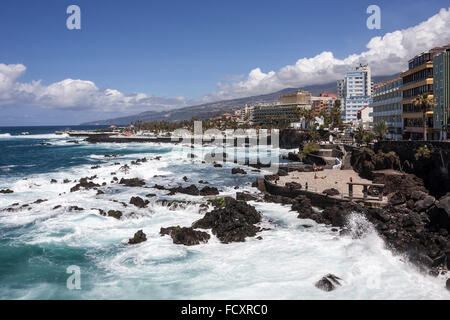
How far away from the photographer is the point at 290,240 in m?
23.1

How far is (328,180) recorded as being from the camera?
37188 mm

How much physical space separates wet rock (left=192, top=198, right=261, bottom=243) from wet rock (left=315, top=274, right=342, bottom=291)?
7281 millimetres

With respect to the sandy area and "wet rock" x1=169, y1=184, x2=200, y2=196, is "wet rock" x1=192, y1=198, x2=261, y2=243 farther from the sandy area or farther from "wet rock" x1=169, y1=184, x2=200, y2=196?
"wet rock" x1=169, y1=184, x2=200, y2=196

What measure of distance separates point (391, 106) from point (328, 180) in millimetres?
31954

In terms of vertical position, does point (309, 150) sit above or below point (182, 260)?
above

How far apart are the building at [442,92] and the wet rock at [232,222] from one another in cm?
2809

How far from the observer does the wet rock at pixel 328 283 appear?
16.5 meters

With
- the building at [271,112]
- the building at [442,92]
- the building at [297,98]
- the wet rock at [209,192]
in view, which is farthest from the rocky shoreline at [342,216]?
the building at [297,98]

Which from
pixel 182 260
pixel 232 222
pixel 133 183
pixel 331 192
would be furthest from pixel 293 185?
pixel 133 183

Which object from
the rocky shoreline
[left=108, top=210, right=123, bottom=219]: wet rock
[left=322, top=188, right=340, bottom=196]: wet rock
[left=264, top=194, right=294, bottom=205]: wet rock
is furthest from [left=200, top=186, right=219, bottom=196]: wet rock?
[left=322, top=188, right=340, bottom=196]: wet rock

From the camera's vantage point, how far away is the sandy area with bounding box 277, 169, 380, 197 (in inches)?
1291

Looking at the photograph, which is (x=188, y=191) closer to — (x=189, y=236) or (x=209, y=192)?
(x=209, y=192)

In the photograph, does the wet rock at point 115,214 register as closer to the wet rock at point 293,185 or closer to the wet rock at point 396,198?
the wet rock at point 293,185
